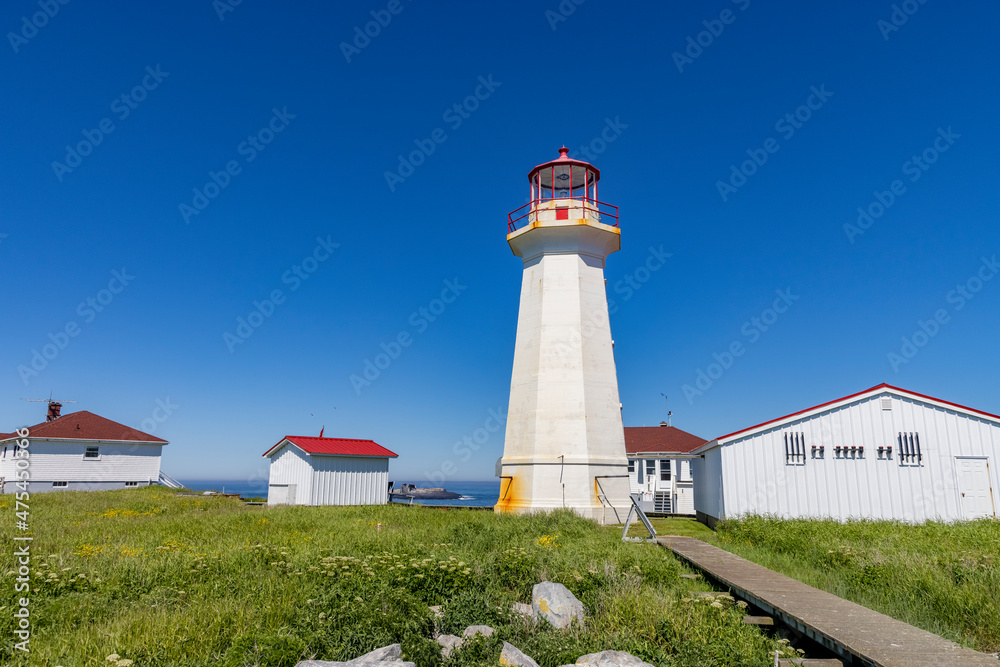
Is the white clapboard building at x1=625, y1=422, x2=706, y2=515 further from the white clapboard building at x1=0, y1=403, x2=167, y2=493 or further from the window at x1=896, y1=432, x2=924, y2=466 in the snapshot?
the white clapboard building at x1=0, y1=403, x2=167, y2=493

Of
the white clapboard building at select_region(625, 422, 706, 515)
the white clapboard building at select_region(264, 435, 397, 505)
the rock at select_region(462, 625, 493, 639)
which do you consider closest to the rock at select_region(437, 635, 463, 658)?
A: the rock at select_region(462, 625, 493, 639)

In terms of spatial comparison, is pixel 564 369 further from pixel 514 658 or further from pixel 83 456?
pixel 83 456

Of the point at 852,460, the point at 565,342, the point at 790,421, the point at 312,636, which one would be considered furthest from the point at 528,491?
the point at 312,636

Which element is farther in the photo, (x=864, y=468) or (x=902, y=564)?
(x=864, y=468)

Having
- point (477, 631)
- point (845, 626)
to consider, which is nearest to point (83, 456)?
point (477, 631)

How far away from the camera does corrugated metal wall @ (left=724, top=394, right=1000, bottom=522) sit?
17.2 metres

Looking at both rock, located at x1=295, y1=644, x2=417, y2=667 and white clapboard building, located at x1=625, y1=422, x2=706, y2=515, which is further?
white clapboard building, located at x1=625, y1=422, x2=706, y2=515

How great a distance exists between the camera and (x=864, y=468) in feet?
57.9

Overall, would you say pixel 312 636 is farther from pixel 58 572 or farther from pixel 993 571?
pixel 993 571

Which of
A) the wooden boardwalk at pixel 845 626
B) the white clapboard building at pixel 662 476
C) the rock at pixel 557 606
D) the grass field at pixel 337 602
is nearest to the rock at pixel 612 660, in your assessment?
the grass field at pixel 337 602

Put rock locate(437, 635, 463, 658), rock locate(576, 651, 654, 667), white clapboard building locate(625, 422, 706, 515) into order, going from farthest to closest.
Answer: white clapboard building locate(625, 422, 706, 515), rock locate(437, 635, 463, 658), rock locate(576, 651, 654, 667)

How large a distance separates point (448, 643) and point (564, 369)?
14151 millimetres

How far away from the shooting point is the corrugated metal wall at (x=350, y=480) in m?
24.9

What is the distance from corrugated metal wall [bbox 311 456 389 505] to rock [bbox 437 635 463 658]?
19.8m
